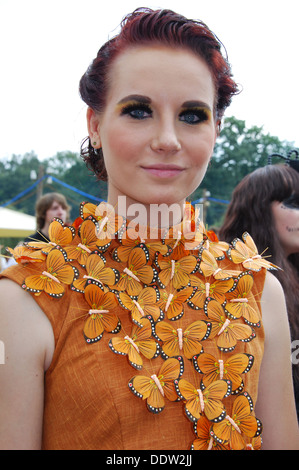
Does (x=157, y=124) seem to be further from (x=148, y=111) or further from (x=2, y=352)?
(x=2, y=352)

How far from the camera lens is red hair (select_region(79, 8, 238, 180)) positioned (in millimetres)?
1109

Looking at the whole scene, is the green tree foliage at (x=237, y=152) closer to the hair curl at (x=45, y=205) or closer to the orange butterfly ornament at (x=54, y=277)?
the hair curl at (x=45, y=205)

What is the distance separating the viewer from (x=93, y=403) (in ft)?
3.20

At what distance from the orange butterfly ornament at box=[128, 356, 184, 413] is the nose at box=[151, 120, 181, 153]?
1.76ft

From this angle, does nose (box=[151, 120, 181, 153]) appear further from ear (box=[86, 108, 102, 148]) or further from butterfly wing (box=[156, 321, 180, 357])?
butterfly wing (box=[156, 321, 180, 357])

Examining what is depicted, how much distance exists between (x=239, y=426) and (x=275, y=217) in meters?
1.35

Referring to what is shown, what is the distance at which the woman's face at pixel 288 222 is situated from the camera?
215cm

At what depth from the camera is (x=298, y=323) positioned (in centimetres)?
201

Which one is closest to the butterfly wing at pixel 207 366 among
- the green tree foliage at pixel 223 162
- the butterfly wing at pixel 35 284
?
the butterfly wing at pixel 35 284

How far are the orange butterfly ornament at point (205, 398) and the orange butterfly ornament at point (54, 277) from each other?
0.38 meters

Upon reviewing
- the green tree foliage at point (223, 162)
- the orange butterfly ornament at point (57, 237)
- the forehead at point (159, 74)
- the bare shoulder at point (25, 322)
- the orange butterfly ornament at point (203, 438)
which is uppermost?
the green tree foliage at point (223, 162)

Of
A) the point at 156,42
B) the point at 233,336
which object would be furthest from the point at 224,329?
the point at 156,42

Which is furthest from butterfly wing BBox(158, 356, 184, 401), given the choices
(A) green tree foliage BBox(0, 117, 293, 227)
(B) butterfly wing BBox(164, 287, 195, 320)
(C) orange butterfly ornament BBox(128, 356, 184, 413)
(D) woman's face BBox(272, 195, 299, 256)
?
(A) green tree foliage BBox(0, 117, 293, 227)
